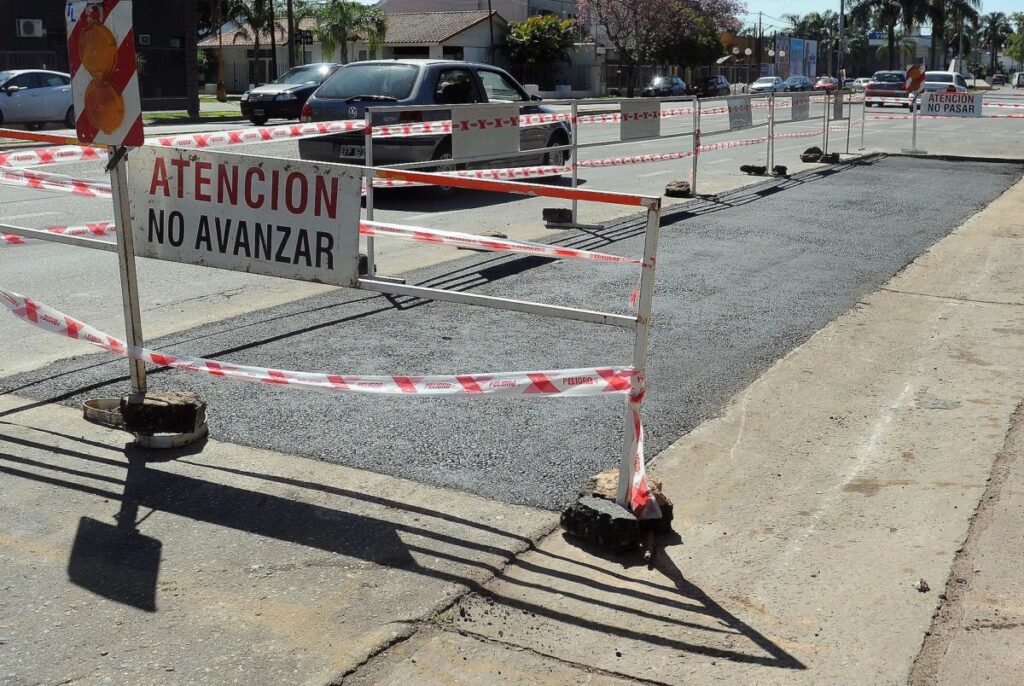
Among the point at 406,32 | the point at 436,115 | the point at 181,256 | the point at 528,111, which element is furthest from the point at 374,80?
the point at 406,32

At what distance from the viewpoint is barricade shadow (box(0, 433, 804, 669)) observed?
3.75m

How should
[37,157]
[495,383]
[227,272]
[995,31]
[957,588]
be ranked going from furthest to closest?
[995,31], [227,272], [37,157], [495,383], [957,588]

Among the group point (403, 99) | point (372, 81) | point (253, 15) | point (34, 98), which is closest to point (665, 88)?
point (253, 15)

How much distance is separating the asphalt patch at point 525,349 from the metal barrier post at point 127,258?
0.45m

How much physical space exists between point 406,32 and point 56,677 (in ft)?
217

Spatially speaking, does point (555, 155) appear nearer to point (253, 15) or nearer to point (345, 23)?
point (345, 23)

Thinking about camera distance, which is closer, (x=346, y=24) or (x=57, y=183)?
(x=57, y=183)

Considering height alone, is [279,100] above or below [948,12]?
below

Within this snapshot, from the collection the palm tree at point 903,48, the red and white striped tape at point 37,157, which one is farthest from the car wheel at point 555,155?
the palm tree at point 903,48

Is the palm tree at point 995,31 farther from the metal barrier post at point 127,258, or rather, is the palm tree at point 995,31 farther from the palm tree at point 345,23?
the metal barrier post at point 127,258

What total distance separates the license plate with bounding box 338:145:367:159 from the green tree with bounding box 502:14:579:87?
50.6m

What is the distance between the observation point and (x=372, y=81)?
566 inches

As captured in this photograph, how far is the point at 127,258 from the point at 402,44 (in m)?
62.4

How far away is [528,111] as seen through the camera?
52.9ft
